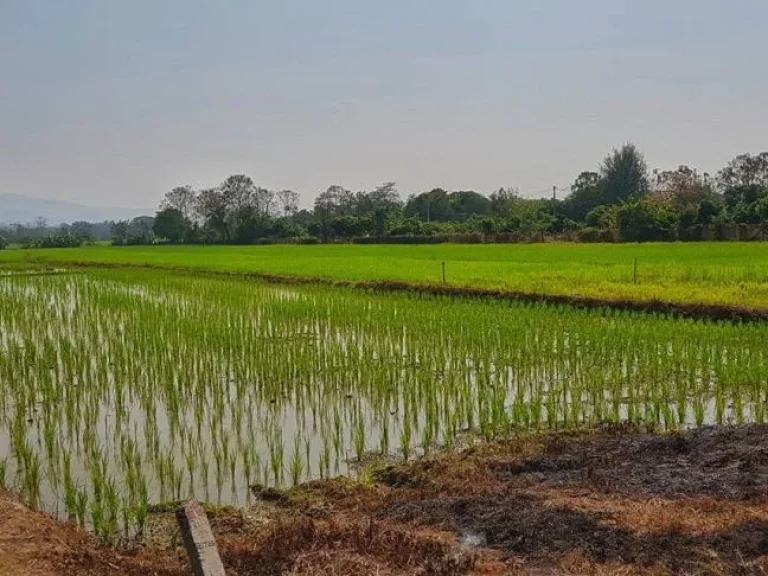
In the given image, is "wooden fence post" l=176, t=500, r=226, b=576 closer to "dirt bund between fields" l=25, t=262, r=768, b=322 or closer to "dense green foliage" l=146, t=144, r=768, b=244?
"dirt bund between fields" l=25, t=262, r=768, b=322

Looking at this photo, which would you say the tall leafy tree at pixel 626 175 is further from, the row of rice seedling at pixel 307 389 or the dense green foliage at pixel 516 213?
the row of rice seedling at pixel 307 389

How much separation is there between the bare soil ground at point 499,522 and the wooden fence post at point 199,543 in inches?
19.4

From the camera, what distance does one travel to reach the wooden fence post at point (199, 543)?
2.72m

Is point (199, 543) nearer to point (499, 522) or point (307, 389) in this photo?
point (499, 522)

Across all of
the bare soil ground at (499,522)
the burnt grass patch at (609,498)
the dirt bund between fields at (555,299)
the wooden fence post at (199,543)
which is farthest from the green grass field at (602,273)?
the wooden fence post at (199,543)

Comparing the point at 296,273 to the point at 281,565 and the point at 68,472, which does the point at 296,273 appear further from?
the point at 281,565

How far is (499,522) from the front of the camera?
3.65 metres

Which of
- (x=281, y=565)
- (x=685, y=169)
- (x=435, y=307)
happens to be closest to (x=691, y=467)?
(x=281, y=565)

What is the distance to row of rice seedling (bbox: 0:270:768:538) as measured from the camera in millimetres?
5223

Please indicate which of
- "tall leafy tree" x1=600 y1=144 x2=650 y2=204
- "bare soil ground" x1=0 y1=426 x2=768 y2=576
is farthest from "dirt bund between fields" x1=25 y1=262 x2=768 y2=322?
"tall leafy tree" x1=600 y1=144 x2=650 y2=204

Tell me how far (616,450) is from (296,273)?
1603 centimetres

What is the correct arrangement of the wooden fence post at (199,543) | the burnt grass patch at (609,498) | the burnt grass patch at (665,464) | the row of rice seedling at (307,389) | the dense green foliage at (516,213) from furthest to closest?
the dense green foliage at (516,213) < the row of rice seedling at (307,389) < the burnt grass patch at (665,464) < the burnt grass patch at (609,498) < the wooden fence post at (199,543)

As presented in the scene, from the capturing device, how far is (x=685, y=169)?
54.2 metres

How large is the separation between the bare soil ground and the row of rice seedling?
0.48 metres
